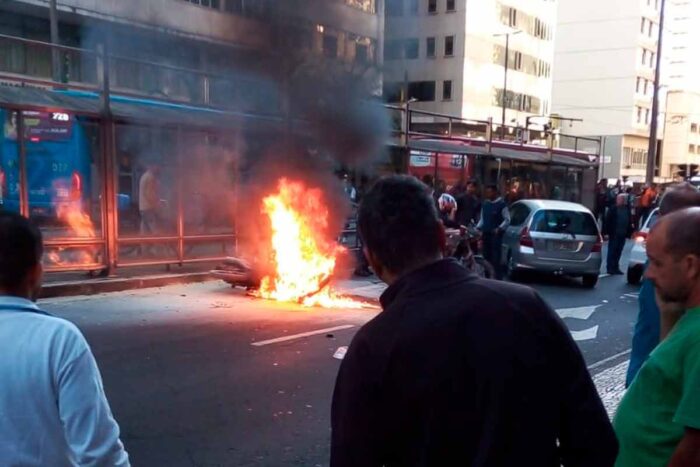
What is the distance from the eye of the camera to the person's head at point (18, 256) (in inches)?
72.6

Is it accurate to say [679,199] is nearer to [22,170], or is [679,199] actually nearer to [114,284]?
[114,284]

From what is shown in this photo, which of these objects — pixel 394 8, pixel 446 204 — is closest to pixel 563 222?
pixel 446 204

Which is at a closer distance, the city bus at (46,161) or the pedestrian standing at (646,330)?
the pedestrian standing at (646,330)

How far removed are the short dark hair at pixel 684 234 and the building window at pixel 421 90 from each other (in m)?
11.1

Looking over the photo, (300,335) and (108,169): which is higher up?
(108,169)

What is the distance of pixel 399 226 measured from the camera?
1.65 meters

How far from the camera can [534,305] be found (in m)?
1.65

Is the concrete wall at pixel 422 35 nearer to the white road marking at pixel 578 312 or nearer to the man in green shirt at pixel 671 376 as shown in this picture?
the white road marking at pixel 578 312

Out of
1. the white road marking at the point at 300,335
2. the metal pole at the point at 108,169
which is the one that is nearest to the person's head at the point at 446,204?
the white road marking at the point at 300,335

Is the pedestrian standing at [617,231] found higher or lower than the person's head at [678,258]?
lower

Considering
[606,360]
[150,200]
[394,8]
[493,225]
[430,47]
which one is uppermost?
[394,8]

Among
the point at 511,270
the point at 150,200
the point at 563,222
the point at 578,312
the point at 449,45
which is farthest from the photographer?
the point at 449,45

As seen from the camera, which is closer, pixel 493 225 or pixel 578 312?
pixel 578 312

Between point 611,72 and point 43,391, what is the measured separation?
71.3 m
